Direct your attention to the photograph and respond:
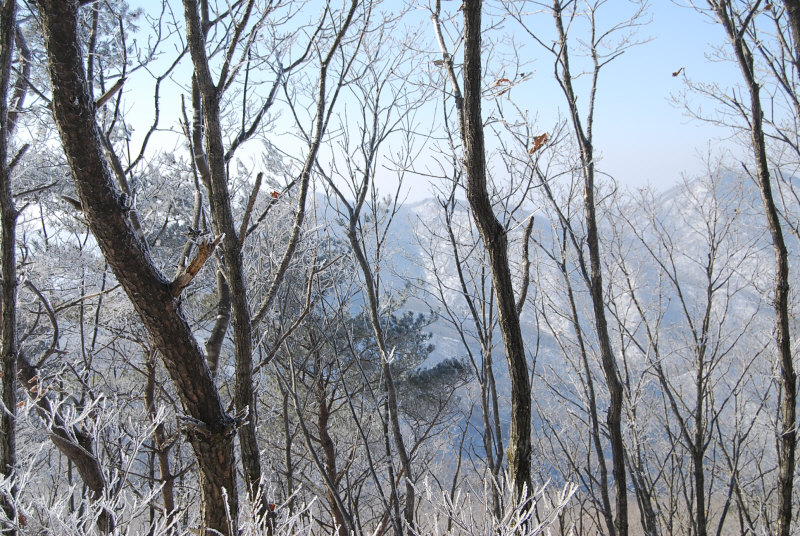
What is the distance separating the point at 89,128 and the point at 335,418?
9.75m

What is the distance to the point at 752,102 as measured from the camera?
394 cm

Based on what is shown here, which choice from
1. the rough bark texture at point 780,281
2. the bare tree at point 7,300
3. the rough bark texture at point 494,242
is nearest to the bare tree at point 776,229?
the rough bark texture at point 780,281

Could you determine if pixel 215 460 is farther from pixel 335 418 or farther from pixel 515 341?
pixel 335 418

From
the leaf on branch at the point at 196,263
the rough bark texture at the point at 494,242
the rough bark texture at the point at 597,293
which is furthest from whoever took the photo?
the rough bark texture at the point at 597,293

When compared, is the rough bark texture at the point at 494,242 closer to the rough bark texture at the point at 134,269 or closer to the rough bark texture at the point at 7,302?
the rough bark texture at the point at 134,269

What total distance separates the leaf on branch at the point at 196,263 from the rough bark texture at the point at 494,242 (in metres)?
1.01

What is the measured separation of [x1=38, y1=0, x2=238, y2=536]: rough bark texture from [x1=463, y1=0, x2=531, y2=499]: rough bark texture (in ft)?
3.77

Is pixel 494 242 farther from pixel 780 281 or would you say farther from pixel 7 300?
pixel 780 281

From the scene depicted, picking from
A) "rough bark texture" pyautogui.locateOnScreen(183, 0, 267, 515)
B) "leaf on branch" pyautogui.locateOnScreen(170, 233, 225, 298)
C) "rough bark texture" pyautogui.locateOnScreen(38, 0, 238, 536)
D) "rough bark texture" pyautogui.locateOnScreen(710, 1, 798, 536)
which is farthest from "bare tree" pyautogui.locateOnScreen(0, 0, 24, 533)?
"rough bark texture" pyautogui.locateOnScreen(710, 1, 798, 536)

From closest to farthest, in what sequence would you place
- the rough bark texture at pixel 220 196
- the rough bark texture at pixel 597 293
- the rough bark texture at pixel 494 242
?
1. the rough bark texture at pixel 494 242
2. the rough bark texture at pixel 220 196
3. the rough bark texture at pixel 597 293

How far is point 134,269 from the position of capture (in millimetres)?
1631

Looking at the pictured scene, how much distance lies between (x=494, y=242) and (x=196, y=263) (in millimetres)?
1145

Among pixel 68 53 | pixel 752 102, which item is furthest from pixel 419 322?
pixel 68 53

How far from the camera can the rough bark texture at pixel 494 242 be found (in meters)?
1.86
